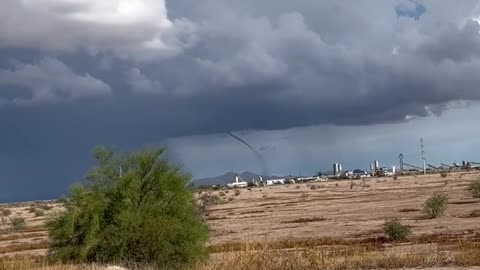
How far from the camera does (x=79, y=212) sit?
3041cm

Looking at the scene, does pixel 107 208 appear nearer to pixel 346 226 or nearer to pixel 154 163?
pixel 154 163

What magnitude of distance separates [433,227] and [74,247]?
26.4m

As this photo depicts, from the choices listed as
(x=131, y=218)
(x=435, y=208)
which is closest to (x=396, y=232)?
A: (x=435, y=208)

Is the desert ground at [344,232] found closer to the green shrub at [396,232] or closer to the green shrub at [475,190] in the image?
the green shrub at [396,232]

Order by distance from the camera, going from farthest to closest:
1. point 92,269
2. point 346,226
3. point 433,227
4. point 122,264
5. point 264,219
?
point 264,219, point 346,226, point 433,227, point 122,264, point 92,269

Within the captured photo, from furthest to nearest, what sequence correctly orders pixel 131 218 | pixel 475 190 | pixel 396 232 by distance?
pixel 475 190 → pixel 396 232 → pixel 131 218

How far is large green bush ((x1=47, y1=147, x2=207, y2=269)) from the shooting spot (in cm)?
2881

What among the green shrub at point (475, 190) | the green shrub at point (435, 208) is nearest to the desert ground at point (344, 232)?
the green shrub at point (435, 208)

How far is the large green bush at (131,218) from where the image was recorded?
28812mm

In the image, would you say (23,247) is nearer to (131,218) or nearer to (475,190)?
(131,218)

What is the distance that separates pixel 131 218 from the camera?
2902cm

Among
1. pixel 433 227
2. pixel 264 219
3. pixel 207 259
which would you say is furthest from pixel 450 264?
pixel 264 219

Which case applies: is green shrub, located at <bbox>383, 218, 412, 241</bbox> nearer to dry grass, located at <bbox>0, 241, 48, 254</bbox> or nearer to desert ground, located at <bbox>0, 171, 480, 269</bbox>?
desert ground, located at <bbox>0, 171, 480, 269</bbox>

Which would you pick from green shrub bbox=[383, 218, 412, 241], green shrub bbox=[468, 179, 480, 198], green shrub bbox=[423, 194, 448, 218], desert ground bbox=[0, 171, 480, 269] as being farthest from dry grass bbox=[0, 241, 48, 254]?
green shrub bbox=[468, 179, 480, 198]
